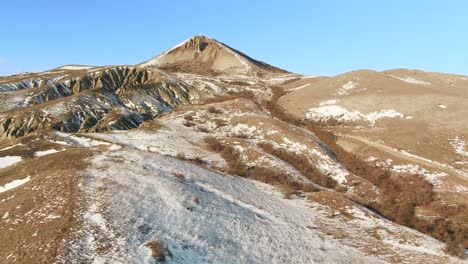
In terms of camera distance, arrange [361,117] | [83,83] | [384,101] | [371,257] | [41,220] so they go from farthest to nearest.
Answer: [83,83] → [384,101] → [361,117] → [371,257] → [41,220]

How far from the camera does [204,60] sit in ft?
500

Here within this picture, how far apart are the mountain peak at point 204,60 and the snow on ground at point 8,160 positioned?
105464 millimetres

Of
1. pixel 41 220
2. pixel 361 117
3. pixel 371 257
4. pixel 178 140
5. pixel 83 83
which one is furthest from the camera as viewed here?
pixel 83 83

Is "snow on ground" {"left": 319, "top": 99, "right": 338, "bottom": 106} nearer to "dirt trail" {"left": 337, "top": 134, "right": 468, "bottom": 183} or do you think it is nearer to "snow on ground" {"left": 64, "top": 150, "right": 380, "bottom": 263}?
"dirt trail" {"left": 337, "top": 134, "right": 468, "bottom": 183}

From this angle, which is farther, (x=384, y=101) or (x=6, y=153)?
(x=384, y=101)

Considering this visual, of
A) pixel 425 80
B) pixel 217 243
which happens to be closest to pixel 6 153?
pixel 217 243

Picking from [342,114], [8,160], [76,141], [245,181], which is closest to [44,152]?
[8,160]

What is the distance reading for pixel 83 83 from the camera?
331ft

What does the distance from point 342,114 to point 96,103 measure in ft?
159

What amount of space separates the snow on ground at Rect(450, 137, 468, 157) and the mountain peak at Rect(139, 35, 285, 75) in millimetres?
90644

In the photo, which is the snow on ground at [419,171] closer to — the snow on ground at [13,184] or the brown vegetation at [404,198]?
the brown vegetation at [404,198]

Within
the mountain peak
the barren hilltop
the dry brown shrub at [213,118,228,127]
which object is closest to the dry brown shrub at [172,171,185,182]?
the barren hilltop

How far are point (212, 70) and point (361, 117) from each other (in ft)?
296

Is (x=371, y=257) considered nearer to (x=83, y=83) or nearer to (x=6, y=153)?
(x=6, y=153)
